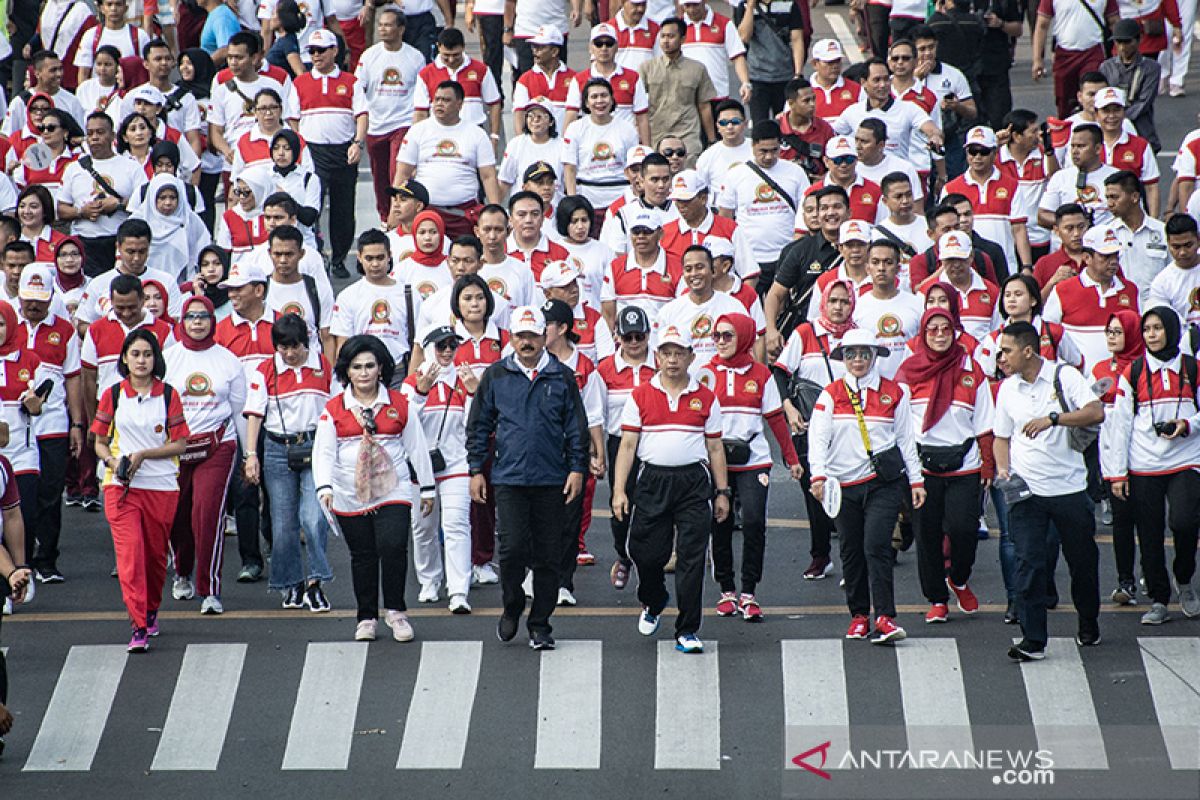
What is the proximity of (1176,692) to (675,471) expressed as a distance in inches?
134

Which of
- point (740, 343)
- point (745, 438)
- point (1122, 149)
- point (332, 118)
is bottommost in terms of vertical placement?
point (745, 438)

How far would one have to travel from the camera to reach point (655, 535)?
12680 mm

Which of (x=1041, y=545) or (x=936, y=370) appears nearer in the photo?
(x=1041, y=545)

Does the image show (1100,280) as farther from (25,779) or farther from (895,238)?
(25,779)

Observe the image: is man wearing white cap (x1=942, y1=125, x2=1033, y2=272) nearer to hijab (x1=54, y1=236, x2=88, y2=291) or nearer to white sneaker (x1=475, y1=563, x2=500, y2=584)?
white sneaker (x1=475, y1=563, x2=500, y2=584)

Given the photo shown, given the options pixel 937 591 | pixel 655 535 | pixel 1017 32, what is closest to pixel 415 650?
pixel 655 535

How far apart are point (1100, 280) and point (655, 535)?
176 inches

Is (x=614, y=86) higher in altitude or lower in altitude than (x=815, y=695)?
higher

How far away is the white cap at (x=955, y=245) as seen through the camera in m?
14.5

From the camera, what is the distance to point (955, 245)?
14516mm

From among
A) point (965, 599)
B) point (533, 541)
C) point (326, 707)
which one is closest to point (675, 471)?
point (533, 541)

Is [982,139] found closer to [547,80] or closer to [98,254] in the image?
[547,80]

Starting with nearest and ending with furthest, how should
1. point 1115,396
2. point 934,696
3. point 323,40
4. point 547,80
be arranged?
point 934,696
point 1115,396
point 547,80
point 323,40

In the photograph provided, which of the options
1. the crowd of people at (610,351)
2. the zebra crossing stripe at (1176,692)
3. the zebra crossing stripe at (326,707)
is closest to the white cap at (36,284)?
the crowd of people at (610,351)
